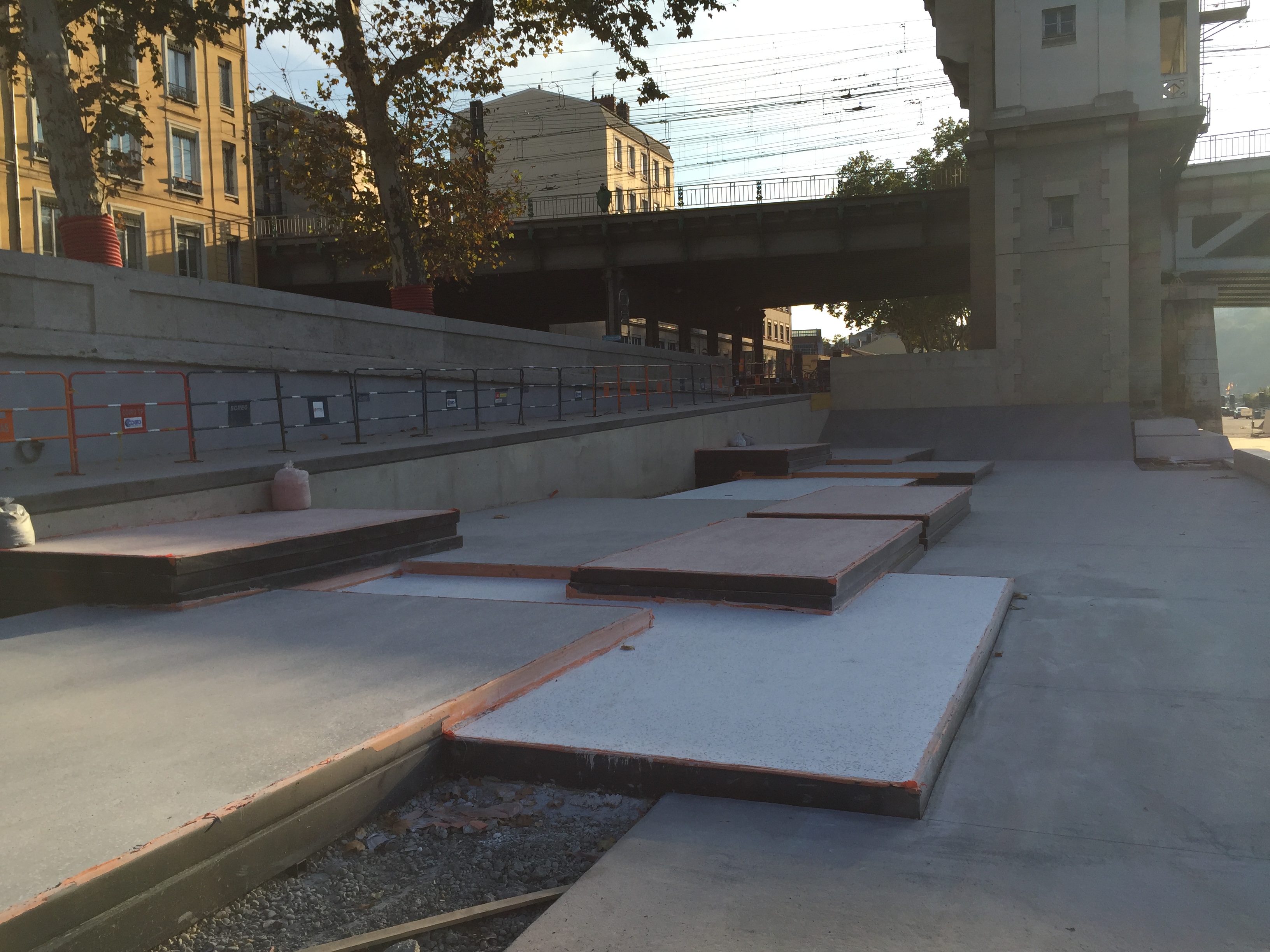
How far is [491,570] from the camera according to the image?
8.20 meters

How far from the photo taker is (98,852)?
2.76 meters

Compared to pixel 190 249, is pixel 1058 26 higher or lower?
higher

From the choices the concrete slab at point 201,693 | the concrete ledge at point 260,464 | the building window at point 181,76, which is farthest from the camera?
the building window at point 181,76

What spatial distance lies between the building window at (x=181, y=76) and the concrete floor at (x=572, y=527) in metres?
36.1

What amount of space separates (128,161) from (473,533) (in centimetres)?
1416

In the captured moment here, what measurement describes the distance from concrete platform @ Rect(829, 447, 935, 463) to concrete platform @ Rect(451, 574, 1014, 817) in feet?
51.1

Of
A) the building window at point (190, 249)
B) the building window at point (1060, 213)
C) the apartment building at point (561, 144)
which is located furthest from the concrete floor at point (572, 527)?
the apartment building at point (561, 144)

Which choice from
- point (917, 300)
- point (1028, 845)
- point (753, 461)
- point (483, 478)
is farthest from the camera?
point (917, 300)

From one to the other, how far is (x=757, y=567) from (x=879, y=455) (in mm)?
17184

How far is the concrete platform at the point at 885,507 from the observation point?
10.4 meters

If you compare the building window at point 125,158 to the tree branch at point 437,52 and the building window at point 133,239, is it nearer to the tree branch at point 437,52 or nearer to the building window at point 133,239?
the building window at point 133,239

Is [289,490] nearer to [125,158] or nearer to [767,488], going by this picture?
[767,488]

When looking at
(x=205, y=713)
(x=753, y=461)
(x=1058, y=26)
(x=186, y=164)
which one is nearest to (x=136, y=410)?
(x=205, y=713)

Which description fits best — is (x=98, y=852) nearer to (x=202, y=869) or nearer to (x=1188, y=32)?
(x=202, y=869)
